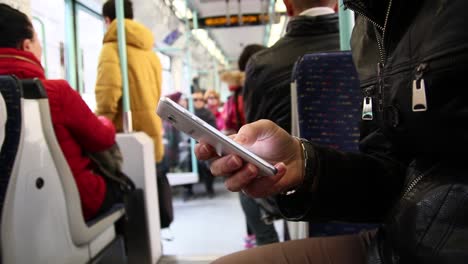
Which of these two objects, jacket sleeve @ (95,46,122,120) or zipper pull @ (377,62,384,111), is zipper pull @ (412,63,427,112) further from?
jacket sleeve @ (95,46,122,120)

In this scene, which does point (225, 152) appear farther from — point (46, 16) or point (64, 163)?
point (46, 16)

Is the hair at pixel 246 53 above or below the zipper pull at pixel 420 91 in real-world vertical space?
above

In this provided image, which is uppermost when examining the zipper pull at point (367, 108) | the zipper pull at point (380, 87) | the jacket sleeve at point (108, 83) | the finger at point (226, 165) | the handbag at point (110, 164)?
the jacket sleeve at point (108, 83)

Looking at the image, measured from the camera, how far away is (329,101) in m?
1.25

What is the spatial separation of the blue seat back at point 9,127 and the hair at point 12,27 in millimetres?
246

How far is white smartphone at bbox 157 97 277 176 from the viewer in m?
0.57

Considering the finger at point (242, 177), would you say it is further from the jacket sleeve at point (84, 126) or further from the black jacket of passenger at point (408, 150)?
the jacket sleeve at point (84, 126)

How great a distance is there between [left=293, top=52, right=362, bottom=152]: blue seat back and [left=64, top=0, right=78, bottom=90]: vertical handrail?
4.44 feet

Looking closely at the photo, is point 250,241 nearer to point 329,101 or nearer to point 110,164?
point 110,164

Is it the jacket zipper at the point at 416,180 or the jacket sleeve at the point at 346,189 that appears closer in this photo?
the jacket zipper at the point at 416,180

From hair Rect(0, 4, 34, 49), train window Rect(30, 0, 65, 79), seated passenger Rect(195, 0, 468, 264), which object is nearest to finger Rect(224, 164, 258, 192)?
seated passenger Rect(195, 0, 468, 264)

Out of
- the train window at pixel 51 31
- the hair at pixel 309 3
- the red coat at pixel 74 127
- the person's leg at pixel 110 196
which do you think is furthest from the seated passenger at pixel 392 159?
the train window at pixel 51 31

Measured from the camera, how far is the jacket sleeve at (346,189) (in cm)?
76

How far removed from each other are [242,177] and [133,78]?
1.99 metres
